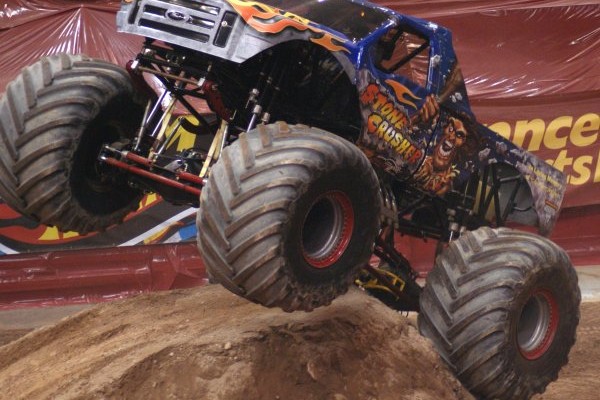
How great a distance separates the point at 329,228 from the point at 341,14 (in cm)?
→ 142

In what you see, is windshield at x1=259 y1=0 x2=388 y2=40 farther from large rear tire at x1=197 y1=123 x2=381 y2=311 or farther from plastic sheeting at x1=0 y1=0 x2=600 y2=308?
plastic sheeting at x1=0 y1=0 x2=600 y2=308

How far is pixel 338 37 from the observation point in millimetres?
5086

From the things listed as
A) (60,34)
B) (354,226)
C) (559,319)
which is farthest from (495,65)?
(354,226)

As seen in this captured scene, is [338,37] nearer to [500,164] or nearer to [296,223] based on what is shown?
[296,223]

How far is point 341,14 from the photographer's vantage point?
5.58 m

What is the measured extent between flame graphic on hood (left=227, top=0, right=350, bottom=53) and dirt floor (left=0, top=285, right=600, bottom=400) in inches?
66.1

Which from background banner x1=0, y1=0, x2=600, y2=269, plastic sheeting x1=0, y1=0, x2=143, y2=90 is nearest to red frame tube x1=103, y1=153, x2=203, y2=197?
background banner x1=0, y1=0, x2=600, y2=269

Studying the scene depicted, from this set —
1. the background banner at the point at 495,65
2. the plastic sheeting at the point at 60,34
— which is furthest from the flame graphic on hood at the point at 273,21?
the plastic sheeting at the point at 60,34

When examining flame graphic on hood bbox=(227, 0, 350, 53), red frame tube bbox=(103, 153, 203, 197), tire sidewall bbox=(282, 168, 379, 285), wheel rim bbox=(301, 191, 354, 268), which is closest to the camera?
tire sidewall bbox=(282, 168, 379, 285)

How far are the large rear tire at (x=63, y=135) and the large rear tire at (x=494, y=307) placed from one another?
7.27 feet

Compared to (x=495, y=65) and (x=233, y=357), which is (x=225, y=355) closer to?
(x=233, y=357)

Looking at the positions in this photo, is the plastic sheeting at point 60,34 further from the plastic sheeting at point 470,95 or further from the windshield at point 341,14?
the windshield at point 341,14

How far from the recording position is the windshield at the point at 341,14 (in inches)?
214

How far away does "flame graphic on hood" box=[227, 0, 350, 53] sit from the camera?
4.78 metres
